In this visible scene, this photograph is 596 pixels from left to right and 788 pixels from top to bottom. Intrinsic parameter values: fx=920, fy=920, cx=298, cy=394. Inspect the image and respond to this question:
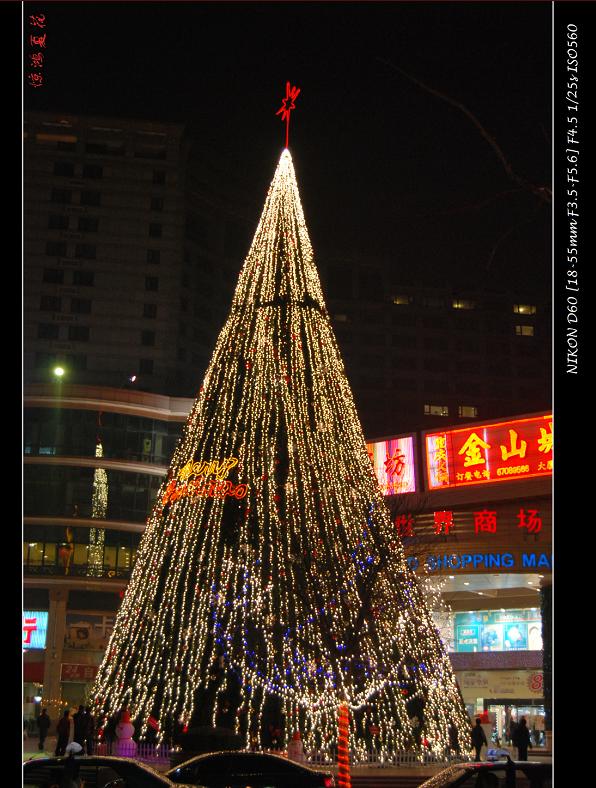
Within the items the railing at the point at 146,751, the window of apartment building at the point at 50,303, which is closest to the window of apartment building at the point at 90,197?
the window of apartment building at the point at 50,303

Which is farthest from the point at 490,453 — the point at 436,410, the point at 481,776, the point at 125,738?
the point at 436,410

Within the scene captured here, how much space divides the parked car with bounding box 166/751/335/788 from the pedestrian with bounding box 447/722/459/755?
257 inches

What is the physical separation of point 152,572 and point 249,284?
646 centimetres

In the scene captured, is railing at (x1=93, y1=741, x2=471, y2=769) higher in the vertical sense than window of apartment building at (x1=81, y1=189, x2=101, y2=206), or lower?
lower

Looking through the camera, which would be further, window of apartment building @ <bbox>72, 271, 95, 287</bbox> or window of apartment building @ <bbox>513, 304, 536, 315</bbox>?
window of apartment building @ <bbox>513, 304, 536, 315</bbox>

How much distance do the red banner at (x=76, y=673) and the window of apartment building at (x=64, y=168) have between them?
3530cm

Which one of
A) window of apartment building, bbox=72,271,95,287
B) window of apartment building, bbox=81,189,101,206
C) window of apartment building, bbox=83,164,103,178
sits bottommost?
window of apartment building, bbox=72,271,95,287

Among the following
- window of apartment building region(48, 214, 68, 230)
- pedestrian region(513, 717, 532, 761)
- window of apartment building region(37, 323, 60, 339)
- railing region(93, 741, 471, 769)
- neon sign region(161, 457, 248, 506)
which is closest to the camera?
railing region(93, 741, 471, 769)

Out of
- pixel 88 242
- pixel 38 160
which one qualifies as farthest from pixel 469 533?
pixel 38 160

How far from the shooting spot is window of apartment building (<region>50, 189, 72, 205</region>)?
65.2 meters

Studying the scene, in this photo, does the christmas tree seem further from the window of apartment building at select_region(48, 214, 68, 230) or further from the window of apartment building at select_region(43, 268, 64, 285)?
the window of apartment building at select_region(48, 214, 68, 230)

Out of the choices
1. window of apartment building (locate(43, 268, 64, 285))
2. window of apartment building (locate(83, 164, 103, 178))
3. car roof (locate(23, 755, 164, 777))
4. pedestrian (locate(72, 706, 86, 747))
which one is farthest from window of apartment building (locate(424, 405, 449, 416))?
car roof (locate(23, 755, 164, 777))

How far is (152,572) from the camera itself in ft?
60.6
